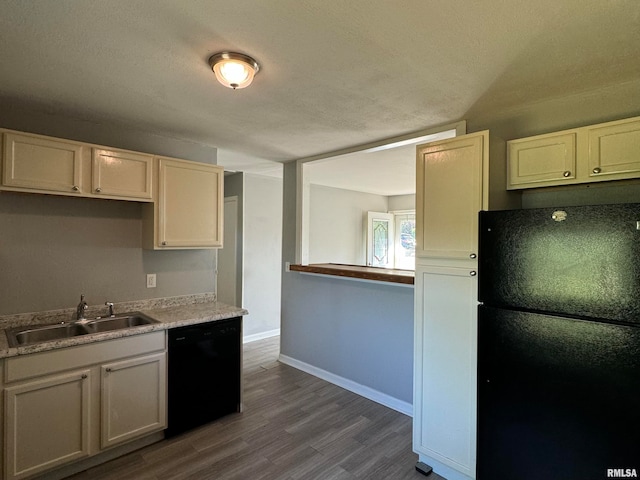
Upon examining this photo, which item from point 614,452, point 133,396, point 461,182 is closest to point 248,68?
point 461,182

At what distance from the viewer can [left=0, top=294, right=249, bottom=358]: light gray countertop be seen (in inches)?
77.9

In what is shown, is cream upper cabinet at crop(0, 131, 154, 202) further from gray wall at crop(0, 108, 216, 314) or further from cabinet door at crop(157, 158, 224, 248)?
gray wall at crop(0, 108, 216, 314)

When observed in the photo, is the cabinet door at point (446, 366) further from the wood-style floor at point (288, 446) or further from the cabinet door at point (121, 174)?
the cabinet door at point (121, 174)

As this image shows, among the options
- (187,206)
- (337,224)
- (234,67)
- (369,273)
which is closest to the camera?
(234,67)

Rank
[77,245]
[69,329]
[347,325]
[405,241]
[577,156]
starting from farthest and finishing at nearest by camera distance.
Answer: [405,241] → [347,325] → [77,245] → [69,329] → [577,156]

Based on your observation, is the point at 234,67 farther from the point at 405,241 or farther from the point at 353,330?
the point at 405,241

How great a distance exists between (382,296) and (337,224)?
305 centimetres

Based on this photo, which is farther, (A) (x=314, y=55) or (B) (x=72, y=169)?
(B) (x=72, y=169)

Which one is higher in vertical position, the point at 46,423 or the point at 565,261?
the point at 565,261

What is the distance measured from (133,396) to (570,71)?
330 cm

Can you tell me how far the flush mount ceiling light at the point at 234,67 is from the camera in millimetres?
1618

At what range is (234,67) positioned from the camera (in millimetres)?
1648

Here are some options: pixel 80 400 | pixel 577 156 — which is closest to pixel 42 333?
pixel 80 400

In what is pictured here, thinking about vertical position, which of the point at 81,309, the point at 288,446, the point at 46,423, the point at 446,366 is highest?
the point at 81,309
